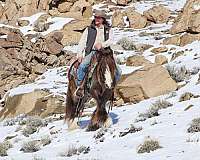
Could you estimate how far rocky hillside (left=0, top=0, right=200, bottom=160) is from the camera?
967 centimetres

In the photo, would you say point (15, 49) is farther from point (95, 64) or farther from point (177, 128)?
point (177, 128)

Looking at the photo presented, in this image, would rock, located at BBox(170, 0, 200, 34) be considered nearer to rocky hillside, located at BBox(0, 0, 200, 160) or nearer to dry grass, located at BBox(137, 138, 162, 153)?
rocky hillside, located at BBox(0, 0, 200, 160)

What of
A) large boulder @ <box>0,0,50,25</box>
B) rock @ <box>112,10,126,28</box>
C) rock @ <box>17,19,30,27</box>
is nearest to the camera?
rock @ <box>112,10,126,28</box>

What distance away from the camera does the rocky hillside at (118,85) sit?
967 cm

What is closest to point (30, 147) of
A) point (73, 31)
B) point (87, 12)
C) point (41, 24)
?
point (73, 31)

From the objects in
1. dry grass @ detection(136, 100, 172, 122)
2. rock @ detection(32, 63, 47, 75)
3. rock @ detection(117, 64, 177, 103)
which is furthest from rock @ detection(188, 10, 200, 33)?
dry grass @ detection(136, 100, 172, 122)

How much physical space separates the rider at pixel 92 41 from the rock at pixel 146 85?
12.8 ft

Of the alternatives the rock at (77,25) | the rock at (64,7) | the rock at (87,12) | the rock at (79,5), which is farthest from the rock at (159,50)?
the rock at (64,7)

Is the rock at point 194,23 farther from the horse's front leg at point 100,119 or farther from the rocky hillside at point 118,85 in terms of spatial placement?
the horse's front leg at point 100,119

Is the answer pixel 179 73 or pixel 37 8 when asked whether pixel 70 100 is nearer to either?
pixel 179 73

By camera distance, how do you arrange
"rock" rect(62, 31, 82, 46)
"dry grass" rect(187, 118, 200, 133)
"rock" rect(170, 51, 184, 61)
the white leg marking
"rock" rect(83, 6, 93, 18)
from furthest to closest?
"rock" rect(83, 6, 93, 18)
"rock" rect(62, 31, 82, 46)
"rock" rect(170, 51, 184, 61)
the white leg marking
"dry grass" rect(187, 118, 200, 133)

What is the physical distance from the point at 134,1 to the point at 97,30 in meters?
32.3

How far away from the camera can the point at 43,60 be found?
31.0 m

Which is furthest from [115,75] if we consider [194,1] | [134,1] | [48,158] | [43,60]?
[134,1]
